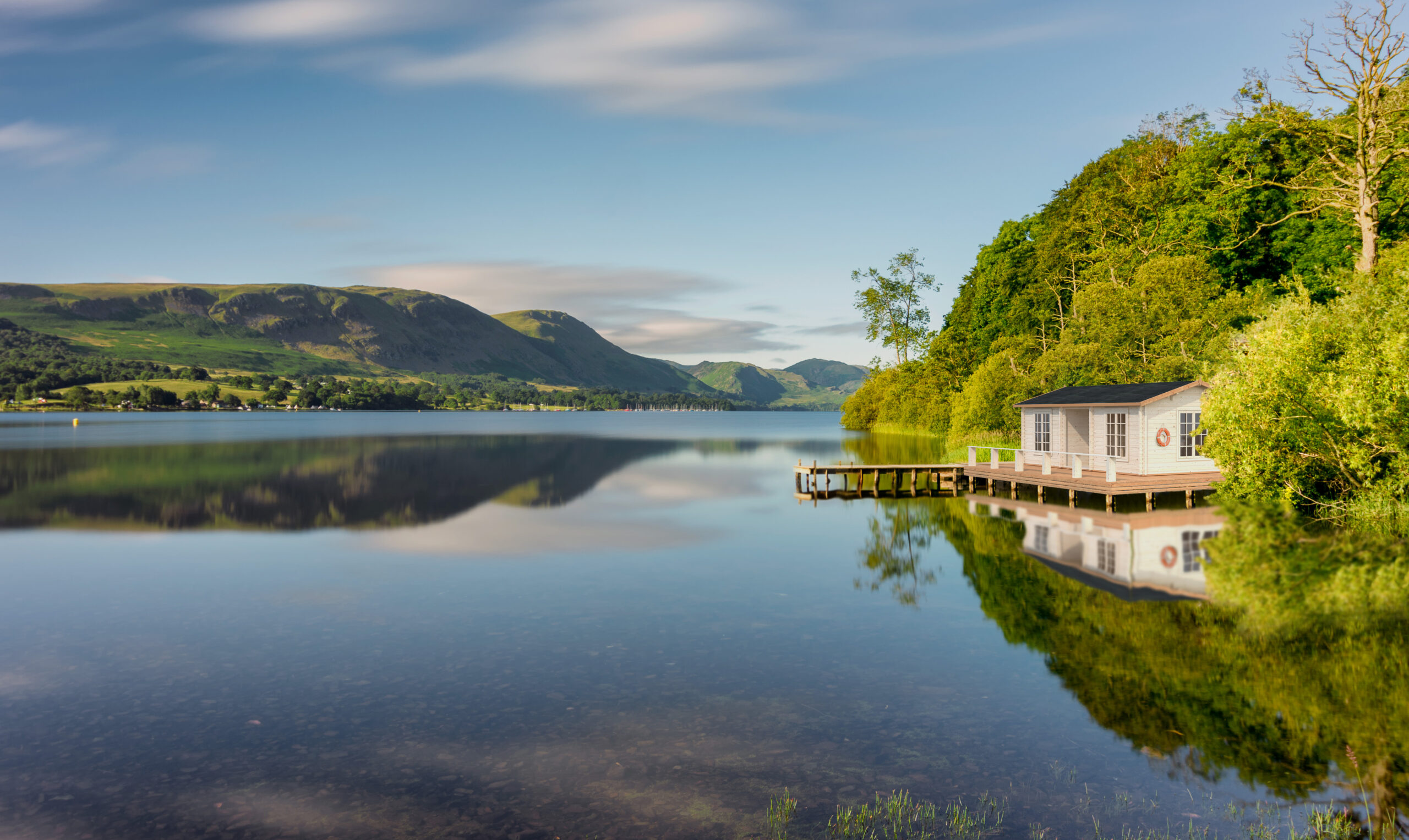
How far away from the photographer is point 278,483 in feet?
159

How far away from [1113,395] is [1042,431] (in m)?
5.21

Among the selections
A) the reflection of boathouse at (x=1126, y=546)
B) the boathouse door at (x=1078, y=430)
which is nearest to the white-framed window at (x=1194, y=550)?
the reflection of boathouse at (x=1126, y=546)

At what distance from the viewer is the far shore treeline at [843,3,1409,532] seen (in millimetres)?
25812

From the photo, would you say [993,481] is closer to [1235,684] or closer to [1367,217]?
[1367,217]

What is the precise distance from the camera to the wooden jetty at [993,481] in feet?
105

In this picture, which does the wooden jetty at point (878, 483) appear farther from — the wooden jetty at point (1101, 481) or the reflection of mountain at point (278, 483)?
the reflection of mountain at point (278, 483)

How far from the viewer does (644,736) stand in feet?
35.8

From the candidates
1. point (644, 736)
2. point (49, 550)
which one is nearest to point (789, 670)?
point (644, 736)

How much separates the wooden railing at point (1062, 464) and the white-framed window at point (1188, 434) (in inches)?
104

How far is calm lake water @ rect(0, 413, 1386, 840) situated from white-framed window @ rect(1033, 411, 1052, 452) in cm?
867

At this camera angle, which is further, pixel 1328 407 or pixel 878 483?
pixel 878 483

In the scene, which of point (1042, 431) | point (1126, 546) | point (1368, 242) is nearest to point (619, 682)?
point (1126, 546)

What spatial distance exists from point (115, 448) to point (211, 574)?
65991 millimetres

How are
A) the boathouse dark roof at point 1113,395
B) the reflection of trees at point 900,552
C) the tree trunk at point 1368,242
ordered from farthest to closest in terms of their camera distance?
1. the tree trunk at point 1368,242
2. the boathouse dark roof at point 1113,395
3. the reflection of trees at point 900,552
